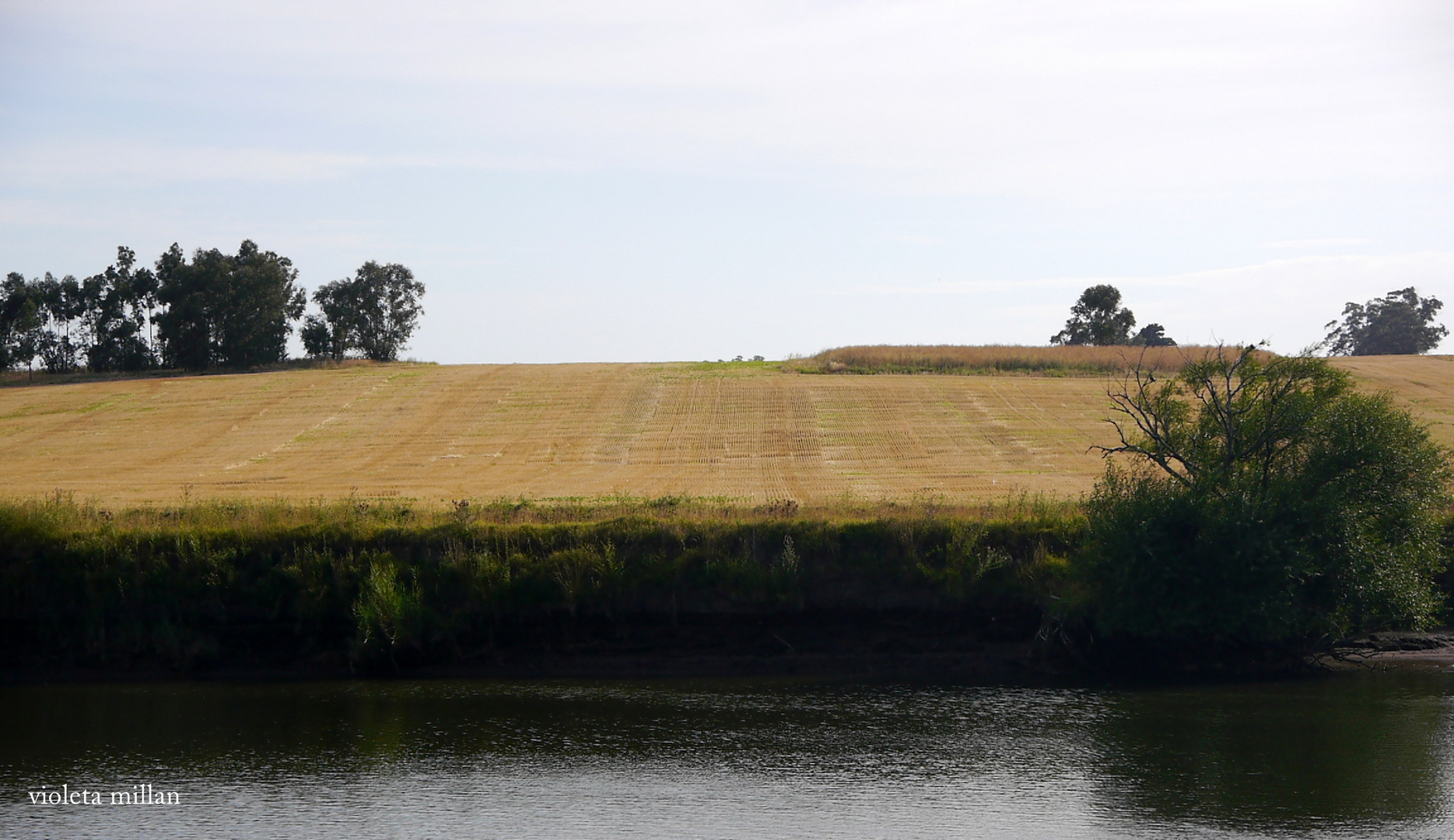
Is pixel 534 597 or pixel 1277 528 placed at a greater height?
pixel 1277 528

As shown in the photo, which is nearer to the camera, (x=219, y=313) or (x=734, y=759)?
(x=734, y=759)

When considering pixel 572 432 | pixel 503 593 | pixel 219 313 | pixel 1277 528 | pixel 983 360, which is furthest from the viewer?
pixel 219 313

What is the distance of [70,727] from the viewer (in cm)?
1966

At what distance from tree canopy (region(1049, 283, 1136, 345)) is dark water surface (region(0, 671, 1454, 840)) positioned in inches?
2325

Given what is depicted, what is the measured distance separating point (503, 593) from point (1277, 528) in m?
15.8

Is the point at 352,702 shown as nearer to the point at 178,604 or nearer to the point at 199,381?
the point at 178,604

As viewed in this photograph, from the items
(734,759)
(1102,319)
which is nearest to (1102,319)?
(1102,319)

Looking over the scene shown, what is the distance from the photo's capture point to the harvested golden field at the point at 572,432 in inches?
1335

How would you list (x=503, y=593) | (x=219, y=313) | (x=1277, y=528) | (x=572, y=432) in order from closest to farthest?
(x=1277, y=528) < (x=503, y=593) < (x=572, y=432) < (x=219, y=313)

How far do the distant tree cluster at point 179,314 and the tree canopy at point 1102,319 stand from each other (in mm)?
51210

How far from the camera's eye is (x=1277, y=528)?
21.4 m

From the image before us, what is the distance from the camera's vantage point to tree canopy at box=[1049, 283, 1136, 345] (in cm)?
7862

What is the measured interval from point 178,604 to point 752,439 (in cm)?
2246

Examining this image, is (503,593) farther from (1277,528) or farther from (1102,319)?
(1102,319)
